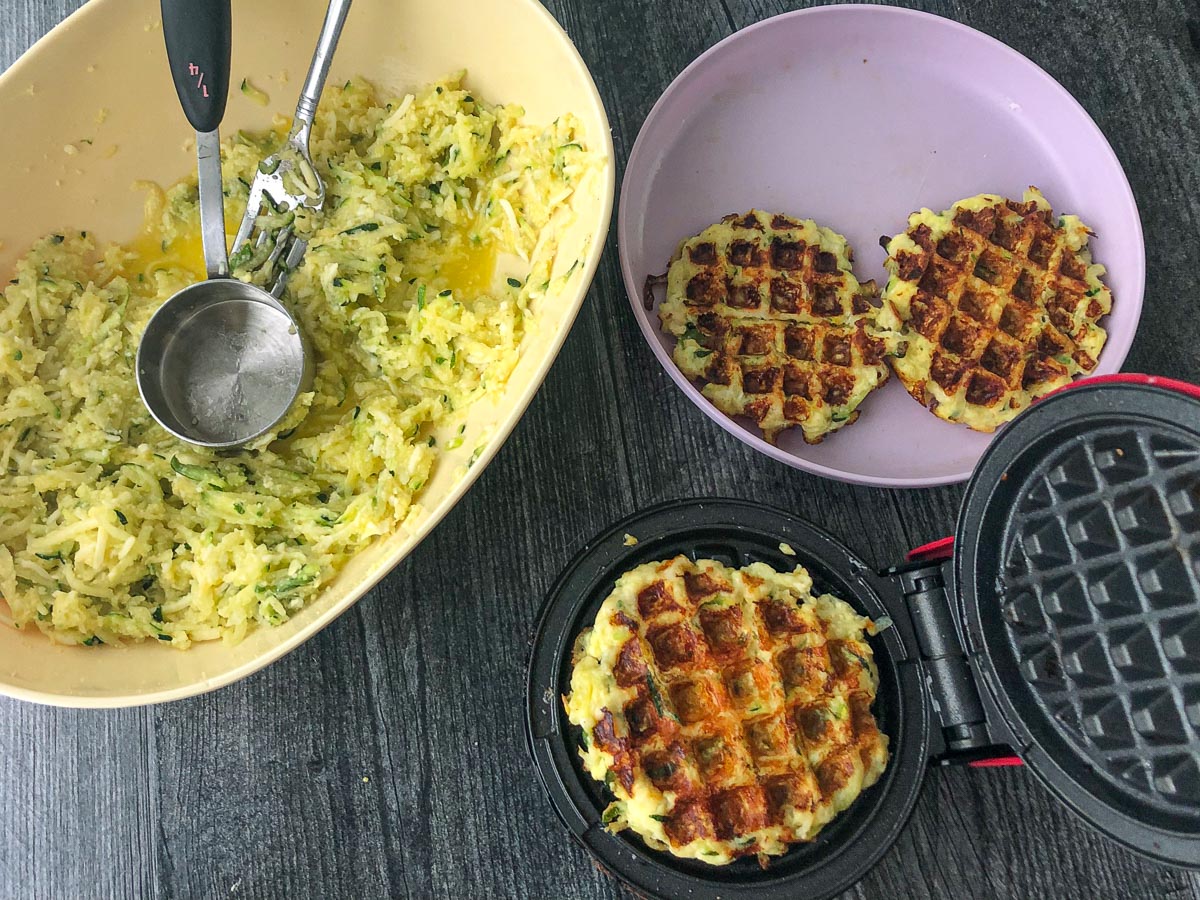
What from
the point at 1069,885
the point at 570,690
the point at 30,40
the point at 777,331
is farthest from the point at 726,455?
the point at 30,40

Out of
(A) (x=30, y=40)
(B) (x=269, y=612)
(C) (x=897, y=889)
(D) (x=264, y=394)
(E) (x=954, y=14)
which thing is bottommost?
(C) (x=897, y=889)

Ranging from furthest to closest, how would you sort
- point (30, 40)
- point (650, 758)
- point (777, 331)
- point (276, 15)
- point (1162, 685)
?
point (30, 40) → point (777, 331) → point (276, 15) → point (650, 758) → point (1162, 685)

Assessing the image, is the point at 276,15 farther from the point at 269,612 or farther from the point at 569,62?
the point at 269,612

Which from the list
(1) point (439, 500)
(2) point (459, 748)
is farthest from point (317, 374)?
(2) point (459, 748)

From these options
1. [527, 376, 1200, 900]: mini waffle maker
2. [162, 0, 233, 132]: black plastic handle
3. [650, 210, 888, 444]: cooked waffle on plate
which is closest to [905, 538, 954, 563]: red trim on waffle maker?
[527, 376, 1200, 900]: mini waffle maker

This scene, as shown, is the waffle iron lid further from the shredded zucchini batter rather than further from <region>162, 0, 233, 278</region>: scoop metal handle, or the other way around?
<region>162, 0, 233, 278</region>: scoop metal handle

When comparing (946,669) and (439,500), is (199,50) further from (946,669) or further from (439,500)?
(946,669)

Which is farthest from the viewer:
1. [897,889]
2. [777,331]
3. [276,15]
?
[777,331]
